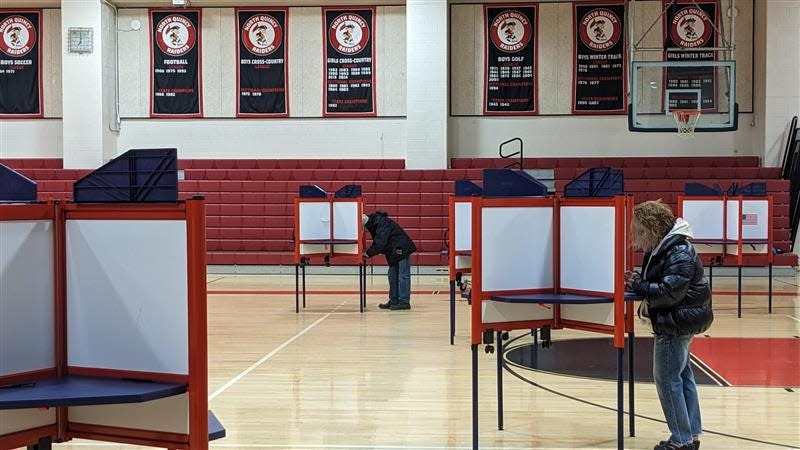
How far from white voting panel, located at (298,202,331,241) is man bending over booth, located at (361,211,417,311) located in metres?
0.48

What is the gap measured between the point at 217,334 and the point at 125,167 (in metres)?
7.32

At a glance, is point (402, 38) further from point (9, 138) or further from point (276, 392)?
point (276, 392)

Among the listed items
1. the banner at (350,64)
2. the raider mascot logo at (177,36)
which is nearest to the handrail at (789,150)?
the banner at (350,64)

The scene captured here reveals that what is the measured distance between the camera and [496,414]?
5816 mm

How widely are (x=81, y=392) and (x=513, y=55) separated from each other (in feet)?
56.8

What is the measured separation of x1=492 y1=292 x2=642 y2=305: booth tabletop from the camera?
4438 mm

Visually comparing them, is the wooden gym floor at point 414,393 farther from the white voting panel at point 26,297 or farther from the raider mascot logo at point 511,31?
the raider mascot logo at point 511,31

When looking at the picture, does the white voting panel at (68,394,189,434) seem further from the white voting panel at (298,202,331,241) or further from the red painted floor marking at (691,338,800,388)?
the white voting panel at (298,202,331,241)

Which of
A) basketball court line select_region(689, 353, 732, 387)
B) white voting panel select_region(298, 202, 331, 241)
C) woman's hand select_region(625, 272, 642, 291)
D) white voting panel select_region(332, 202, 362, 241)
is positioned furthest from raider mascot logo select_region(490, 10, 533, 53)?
woman's hand select_region(625, 272, 642, 291)

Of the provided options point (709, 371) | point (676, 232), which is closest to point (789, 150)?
point (709, 371)

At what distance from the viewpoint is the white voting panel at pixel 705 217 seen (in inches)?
430

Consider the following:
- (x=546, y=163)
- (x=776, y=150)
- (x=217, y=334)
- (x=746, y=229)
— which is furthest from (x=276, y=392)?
(x=776, y=150)

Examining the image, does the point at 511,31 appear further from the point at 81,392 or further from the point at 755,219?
the point at 81,392

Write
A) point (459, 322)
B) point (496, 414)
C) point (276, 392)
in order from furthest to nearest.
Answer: point (459, 322) → point (276, 392) → point (496, 414)
